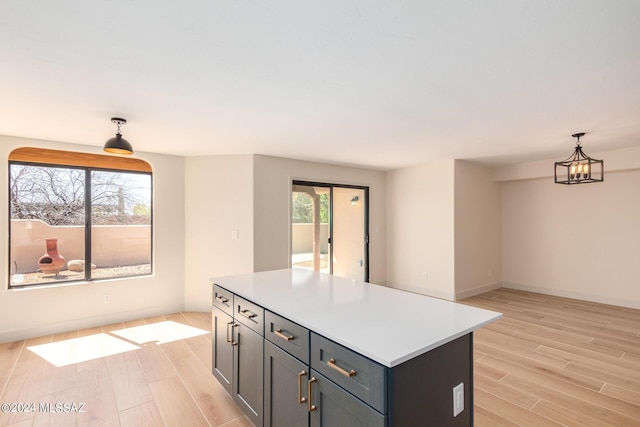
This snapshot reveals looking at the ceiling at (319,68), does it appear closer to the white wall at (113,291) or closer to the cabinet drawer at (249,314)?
the white wall at (113,291)

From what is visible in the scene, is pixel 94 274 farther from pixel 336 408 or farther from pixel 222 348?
pixel 336 408

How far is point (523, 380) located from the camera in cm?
266

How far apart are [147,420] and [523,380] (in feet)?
9.95

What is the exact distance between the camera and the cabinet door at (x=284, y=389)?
5.15 ft

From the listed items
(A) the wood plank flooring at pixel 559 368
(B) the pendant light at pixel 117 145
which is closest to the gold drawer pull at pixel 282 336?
(A) the wood plank flooring at pixel 559 368

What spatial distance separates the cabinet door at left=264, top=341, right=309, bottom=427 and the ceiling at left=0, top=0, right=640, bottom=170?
68.8 inches

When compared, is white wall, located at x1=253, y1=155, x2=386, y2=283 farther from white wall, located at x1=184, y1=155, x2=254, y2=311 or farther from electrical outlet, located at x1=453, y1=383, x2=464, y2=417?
electrical outlet, located at x1=453, y1=383, x2=464, y2=417

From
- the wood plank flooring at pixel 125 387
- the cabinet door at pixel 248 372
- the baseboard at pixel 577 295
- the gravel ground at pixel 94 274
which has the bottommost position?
the wood plank flooring at pixel 125 387

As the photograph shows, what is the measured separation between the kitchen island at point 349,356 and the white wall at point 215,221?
2.29 metres

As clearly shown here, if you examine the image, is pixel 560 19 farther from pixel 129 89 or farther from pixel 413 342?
pixel 129 89

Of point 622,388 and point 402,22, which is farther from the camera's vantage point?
point 622,388

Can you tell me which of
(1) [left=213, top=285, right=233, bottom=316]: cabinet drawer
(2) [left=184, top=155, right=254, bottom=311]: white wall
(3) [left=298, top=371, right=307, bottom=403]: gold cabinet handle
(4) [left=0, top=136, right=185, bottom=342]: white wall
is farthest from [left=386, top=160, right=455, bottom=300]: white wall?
(3) [left=298, top=371, right=307, bottom=403]: gold cabinet handle

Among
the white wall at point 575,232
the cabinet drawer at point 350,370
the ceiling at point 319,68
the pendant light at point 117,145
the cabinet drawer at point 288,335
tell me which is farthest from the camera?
the white wall at point 575,232

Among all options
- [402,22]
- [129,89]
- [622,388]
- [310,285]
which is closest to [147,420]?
[310,285]
